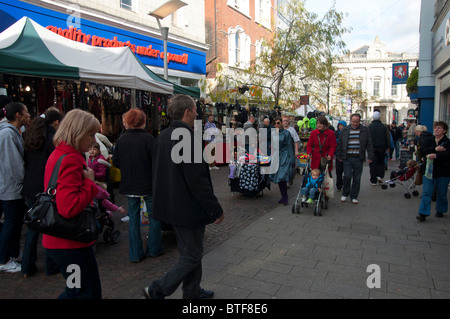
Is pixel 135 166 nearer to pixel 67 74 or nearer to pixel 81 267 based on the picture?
pixel 81 267

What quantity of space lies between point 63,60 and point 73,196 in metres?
5.39

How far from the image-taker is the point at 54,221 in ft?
7.38

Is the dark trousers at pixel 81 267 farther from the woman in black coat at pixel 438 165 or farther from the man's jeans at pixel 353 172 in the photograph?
the man's jeans at pixel 353 172

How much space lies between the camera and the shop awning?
5.74 meters

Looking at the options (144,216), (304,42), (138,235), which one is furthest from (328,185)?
(304,42)

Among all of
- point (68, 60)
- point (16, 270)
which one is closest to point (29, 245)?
point (16, 270)

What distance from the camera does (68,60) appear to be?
22.3 feet

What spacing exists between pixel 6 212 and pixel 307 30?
14.2 m

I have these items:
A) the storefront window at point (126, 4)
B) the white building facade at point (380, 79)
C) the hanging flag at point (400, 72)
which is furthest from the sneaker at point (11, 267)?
the white building facade at point (380, 79)

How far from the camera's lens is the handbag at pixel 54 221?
2.25 m

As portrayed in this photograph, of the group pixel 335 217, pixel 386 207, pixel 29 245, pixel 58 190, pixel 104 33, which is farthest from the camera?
pixel 104 33

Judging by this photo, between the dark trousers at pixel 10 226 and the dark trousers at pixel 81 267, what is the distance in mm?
1909

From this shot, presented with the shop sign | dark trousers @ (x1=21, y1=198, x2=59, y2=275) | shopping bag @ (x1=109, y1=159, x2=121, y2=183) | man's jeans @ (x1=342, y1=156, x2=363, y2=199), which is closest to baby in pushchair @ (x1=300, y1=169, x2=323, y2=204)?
man's jeans @ (x1=342, y1=156, x2=363, y2=199)
